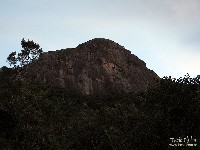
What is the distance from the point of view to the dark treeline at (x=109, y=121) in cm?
2922

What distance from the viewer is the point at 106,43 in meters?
182

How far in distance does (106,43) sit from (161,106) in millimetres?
152751

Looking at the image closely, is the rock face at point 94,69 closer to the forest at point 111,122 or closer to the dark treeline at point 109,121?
the dark treeline at point 109,121

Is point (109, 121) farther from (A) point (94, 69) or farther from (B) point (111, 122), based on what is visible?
(A) point (94, 69)

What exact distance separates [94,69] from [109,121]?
108 m

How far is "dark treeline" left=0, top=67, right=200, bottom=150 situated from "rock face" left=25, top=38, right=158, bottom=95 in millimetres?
38635

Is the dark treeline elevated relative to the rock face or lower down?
lower down

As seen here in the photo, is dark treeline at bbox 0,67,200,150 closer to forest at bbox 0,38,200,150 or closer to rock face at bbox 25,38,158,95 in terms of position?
forest at bbox 0,38,200,150

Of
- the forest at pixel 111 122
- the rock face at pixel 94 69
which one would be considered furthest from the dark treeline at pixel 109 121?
the rock face at pixel 94 69

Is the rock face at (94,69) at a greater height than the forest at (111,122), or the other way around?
the rock face at (94,69)

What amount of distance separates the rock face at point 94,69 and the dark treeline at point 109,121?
38.6 meters

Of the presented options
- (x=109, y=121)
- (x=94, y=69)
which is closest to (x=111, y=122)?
(x=109, y=121)

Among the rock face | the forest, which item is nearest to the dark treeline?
the forest

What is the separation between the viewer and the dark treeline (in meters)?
29.2
